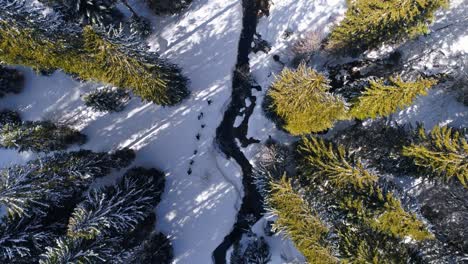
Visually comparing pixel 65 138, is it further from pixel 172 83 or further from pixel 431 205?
pixel 431 205

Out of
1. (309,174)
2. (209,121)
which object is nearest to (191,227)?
(209,121)

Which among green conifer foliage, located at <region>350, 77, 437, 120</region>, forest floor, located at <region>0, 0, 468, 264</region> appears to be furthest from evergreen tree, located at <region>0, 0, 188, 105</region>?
green conifer foliage, located at <region>350, 77, 437, 120</region>

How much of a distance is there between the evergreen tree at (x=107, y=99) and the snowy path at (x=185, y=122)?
599 millimetres

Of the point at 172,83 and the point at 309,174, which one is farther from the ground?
the point at 172,83

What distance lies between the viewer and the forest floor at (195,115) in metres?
28.8

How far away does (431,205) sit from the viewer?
26.0 m

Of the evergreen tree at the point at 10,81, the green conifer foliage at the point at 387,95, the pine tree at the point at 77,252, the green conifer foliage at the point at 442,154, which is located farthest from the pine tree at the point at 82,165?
the green conifer foliage at the point at 442,154

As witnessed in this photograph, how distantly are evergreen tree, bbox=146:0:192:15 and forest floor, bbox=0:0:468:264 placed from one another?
46 centimetres

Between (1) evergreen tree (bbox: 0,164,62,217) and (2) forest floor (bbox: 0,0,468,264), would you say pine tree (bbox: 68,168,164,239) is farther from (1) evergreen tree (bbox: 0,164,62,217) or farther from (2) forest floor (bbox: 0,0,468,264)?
(1) evergreen tree (bbox: 0,164,62,217)

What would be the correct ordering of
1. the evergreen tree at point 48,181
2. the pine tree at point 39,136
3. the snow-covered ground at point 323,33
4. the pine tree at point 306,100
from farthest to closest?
1. the snow-covered ground at point 323,33
2. the pine tree at point 39,136
3. the evergreen tree at point 48,181
4. the pine tree at point 306,100

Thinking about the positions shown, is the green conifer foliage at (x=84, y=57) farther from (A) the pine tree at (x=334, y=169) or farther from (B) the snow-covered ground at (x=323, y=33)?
(A) the pine tree at (x=334, y=169)

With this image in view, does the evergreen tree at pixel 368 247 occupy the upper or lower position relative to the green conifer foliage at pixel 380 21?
lower

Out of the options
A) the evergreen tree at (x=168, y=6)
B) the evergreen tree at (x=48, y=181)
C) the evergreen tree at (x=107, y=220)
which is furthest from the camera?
the evergreen tree at (x=168, y=6)

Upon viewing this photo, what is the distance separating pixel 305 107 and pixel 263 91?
24.0 ft
